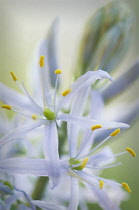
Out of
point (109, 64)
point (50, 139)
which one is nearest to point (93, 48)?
point (109, 64)

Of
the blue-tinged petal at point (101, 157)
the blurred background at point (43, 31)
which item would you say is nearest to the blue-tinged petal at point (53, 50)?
the blurred background at point (43, 31)

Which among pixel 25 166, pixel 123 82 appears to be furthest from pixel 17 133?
pixel 123 82

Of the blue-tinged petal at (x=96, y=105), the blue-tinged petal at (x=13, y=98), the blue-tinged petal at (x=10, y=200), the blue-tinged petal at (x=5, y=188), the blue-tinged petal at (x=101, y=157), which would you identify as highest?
the blue-tinged petal at (x=96, y=105)

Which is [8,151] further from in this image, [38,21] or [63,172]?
[38,21]

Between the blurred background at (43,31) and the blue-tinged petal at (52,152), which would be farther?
the blurred background at (43,31)

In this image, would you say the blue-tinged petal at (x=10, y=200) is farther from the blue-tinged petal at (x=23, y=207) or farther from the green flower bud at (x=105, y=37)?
the green flower bud at (x=105, y=37)

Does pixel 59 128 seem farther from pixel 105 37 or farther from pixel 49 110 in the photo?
pixel 105 37
